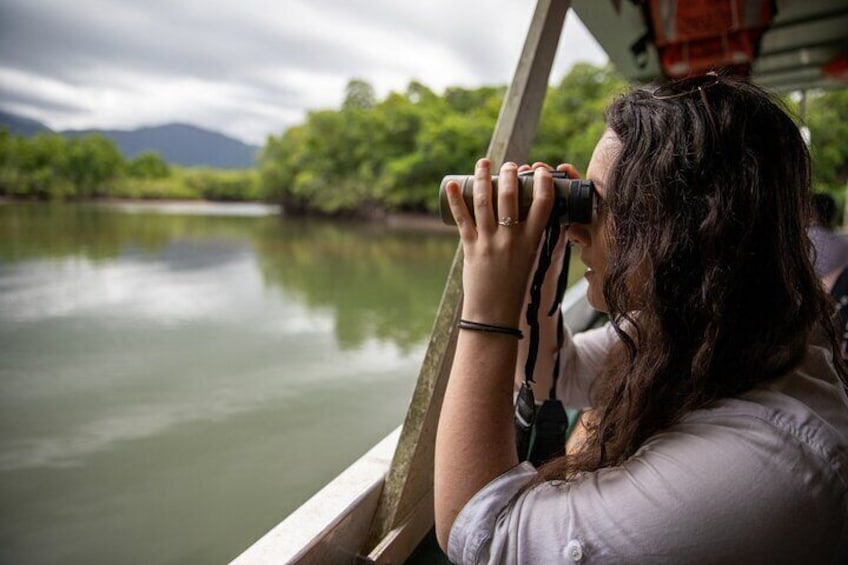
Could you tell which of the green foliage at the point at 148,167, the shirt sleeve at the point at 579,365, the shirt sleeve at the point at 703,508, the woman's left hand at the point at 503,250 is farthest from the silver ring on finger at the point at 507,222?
the green foliage at the point at 148,167

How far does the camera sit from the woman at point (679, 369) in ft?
1.34

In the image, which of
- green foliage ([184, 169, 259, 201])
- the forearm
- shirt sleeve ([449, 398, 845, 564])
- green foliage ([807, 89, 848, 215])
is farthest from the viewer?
green foliage ([184, 169, 259, 201])

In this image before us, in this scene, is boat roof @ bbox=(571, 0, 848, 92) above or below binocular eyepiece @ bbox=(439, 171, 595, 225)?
above

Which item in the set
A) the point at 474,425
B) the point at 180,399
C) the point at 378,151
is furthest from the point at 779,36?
the point at 378,151

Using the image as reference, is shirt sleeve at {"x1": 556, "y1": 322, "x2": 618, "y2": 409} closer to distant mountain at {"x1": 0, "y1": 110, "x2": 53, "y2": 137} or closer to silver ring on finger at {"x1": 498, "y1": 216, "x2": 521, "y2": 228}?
silver ring on finger at {"x1": 498, "y1": 216, "x2": 521, "y2": 228}

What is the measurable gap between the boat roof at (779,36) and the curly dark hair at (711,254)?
172 centimetres

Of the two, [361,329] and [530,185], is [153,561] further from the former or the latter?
[361,329]

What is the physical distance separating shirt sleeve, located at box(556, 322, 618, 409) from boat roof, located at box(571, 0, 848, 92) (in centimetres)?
144

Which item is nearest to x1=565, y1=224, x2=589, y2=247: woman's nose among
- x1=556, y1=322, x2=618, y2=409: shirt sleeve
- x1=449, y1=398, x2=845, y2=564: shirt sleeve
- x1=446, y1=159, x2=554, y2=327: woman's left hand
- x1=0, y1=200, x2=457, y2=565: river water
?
x1=446, y1=159, x2=554, y2=327: woman's left hand

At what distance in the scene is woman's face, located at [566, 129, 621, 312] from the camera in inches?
22.9

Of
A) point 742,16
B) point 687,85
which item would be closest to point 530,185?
point 687,85

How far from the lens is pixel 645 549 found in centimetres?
41

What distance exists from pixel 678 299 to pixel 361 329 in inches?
161

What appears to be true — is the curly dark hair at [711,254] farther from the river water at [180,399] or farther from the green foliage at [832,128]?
the green foliage at [832,128]
